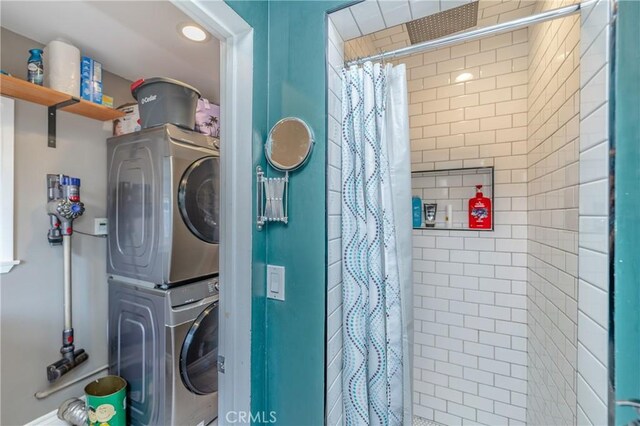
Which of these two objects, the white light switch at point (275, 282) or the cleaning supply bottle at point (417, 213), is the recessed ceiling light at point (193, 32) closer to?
the white light switch at point (275, 282)

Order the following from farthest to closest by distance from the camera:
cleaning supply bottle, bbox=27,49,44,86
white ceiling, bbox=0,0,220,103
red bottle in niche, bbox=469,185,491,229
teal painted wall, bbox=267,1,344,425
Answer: red bottle in niche, bbox=469,185,491,229
cleaning supply bottle, bbox=27,49,44,86
white ceiling, bbox=0,0,220,103
teal painted wall, bbox=267,1,344,425

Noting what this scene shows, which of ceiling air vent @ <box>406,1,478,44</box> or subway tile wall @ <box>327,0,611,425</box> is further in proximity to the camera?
ceiling air vent @ <box>406,1,478,44</box>

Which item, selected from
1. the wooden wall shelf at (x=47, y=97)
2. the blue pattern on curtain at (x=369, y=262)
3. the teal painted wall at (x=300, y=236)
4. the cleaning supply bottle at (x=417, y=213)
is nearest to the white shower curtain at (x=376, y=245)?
the blue pattern on curtain at (x=369, y=262)

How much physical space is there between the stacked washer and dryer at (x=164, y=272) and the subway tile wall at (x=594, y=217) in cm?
177

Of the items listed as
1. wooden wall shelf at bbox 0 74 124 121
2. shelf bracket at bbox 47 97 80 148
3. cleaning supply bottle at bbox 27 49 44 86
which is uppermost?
cleaning supply bottle at bbox 27 49 44 86

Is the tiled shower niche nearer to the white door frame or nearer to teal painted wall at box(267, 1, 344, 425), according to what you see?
teal painted wall at box(267, 1, 344, 425)

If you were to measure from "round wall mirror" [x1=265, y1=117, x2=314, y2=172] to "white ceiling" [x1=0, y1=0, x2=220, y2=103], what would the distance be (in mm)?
1006

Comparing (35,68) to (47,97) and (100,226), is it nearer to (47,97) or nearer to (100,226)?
(47,97)

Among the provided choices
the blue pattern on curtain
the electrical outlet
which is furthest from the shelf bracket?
the blue pattern on curtain

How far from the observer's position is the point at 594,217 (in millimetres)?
689

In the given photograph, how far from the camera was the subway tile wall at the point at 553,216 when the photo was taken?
38.4 inches

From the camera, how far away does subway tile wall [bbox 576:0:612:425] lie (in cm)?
65

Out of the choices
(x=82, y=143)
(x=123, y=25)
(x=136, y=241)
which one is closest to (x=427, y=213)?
(x=136, y=241)

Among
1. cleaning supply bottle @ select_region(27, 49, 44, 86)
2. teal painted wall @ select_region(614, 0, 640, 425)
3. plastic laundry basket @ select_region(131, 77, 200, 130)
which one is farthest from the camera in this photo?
plastic laundry basket @ select_region(131, 77, 200, 130)
